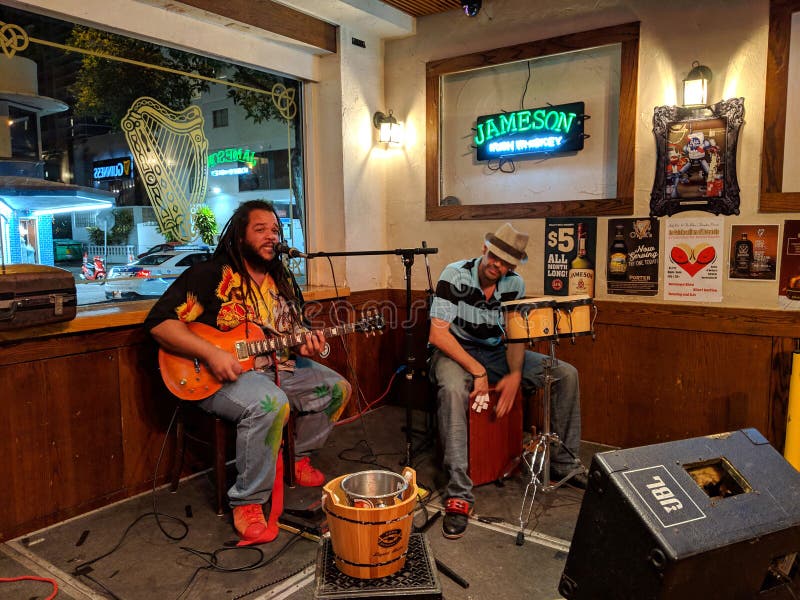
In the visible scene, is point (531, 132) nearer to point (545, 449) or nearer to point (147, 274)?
point (545, 449)

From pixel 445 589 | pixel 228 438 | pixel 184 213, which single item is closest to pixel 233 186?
pixel 184 213

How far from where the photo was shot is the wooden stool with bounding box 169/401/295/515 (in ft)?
9.65

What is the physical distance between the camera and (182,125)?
3693 millimetres

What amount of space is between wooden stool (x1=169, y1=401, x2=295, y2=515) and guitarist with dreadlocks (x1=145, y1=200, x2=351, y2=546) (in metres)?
0.08

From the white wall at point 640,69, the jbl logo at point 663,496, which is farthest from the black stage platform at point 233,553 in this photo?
the white wall at point 640,69

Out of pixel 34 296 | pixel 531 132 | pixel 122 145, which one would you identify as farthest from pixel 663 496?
pixel 122 145

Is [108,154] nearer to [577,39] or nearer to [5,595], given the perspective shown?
[5,595]

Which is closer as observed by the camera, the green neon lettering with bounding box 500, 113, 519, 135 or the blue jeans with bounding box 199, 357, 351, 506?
the blue jeans with bounding box 199, 357, 351, 506

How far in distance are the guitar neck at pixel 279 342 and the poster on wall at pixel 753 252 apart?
216 centimetres

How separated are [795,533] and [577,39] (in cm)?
305

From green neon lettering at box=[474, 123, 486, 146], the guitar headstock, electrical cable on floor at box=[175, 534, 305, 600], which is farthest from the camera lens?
green neon lettering at box=[474, 123, 486, 146]

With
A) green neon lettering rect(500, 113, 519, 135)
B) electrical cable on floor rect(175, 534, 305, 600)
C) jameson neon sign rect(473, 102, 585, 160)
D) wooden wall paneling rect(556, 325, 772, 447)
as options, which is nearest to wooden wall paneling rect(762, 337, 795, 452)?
wooden wall paneling rect(556, 325, 772, 447)

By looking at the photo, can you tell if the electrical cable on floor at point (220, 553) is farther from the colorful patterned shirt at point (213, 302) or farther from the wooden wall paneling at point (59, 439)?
the colorful patterned shirt at point (213, 302)

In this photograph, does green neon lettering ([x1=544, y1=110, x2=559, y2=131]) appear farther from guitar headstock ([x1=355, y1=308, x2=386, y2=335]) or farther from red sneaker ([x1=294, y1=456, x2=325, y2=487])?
red sneaker ([x1=294, y1=456, x2=325, y2=487])
